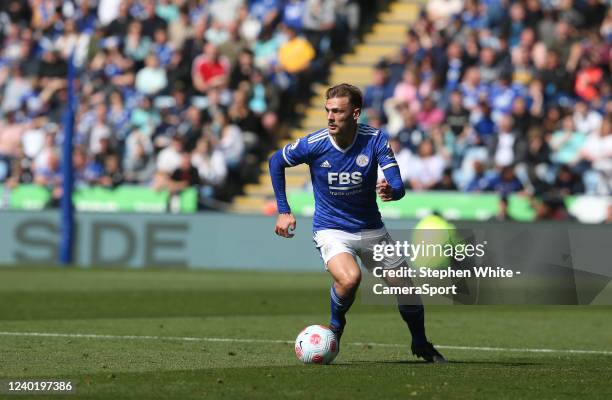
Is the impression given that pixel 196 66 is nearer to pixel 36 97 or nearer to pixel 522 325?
pixel 36 97

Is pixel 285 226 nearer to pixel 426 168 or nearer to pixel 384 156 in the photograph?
pixel 384 156

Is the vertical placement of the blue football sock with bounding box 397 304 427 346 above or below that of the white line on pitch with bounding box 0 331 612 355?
above

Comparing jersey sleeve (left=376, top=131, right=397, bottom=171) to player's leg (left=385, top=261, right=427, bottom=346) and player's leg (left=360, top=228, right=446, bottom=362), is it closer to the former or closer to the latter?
player's leg (left=360, top=228, right=446, bottom=362)

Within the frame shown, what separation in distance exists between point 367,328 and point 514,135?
32.3ft

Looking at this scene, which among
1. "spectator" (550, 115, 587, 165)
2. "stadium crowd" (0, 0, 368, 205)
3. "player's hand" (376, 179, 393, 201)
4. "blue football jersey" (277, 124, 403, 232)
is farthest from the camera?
"stadium crowd" (0, 0, 368, 205)

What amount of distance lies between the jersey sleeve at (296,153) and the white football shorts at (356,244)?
57 centimetres

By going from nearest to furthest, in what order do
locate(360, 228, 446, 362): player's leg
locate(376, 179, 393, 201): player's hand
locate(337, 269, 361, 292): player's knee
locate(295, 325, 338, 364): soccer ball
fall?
locate(376, 179, 393, 201): player's hand
locate(337, 269, 361, 292): player's knee
locate(295, 325, 338, 364): soccer ball
locate(360, 228, 446, 362): player's leg

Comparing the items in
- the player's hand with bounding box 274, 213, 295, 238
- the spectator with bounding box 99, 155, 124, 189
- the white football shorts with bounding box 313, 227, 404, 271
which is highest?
the player's hand with bounding box 274, 213, 295, 238

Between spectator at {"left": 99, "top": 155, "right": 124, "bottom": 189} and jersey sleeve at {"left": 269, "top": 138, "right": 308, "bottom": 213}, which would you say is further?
spectator at {"left": 99, "top": 155, "right": 124, "bottom": 189}

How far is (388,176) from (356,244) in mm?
637

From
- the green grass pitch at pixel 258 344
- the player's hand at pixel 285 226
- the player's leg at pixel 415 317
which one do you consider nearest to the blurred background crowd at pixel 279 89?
the green grass pitch at pixel 258 344

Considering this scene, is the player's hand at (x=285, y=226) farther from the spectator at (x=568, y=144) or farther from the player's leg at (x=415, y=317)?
the spectator at (x=568, y=144)

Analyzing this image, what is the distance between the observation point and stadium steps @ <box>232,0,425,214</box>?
88.5 ft

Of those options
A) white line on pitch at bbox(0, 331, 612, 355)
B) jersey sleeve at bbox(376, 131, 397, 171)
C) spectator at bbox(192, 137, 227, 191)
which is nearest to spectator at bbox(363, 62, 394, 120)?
spectator at bbox(192, 137, 227, 191)
